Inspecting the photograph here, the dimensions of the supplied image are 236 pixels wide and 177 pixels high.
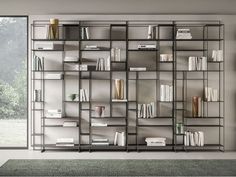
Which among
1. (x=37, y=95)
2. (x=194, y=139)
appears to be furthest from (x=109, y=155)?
(x=37, y=95)

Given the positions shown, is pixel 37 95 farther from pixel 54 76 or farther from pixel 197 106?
pixel 197 106

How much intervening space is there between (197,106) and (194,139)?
624mm

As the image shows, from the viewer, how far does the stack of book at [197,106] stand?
9.81 meters

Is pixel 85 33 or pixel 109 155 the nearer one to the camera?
pixel 109 155

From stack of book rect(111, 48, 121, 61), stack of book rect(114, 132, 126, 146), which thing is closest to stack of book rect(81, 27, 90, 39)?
stack of book rect(111, 48, 121, 61)

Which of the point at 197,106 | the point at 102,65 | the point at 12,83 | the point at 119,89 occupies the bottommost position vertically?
the point at 197,106

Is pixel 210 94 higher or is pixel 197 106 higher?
pixel 210 94

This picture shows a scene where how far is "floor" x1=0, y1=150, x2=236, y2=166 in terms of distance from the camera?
362 inches

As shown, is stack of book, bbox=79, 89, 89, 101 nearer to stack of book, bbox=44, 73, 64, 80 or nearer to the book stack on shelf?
stack of book, bbox=44, 73, 64, 80

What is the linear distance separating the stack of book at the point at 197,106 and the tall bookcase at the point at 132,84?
0.19 meters

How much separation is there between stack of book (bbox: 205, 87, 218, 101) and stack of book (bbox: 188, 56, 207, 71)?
0.42m

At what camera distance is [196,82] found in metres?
10.1

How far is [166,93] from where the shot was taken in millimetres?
9836

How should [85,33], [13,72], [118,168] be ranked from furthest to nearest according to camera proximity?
1. [13,72]
2. [85,33]
3. [118,168]
